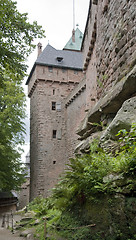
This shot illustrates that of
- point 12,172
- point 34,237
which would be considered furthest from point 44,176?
point 34,237

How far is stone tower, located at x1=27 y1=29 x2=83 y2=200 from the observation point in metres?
21.5

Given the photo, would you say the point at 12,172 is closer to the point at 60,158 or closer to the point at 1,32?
the point at 60,158

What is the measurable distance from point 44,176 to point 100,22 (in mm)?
16134

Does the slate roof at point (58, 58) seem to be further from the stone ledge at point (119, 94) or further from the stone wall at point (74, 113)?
the stone ledge at point (119, 94)

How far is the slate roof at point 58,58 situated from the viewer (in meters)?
24.4

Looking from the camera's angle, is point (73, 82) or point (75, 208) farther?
point (73, 82)

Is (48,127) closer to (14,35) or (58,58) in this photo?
(58,58)

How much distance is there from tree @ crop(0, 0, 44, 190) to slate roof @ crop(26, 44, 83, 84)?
5.67 m

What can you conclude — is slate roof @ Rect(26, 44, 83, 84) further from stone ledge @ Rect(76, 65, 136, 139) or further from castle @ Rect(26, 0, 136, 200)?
stone ledge @ Rect(76, 65, 136, 139)

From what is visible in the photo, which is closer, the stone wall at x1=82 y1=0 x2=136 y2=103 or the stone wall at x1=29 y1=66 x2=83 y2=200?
the stone wall at x1=82 y1=0 x2=136 y2=103

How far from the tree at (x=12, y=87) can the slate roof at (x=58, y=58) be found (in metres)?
5.67

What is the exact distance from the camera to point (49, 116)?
2309 centimetres

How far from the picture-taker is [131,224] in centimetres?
332

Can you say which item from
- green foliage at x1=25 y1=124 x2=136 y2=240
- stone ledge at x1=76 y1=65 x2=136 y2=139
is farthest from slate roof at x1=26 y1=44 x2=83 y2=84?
green foliage at x1=25 y1=124 x2=136 y2=240
